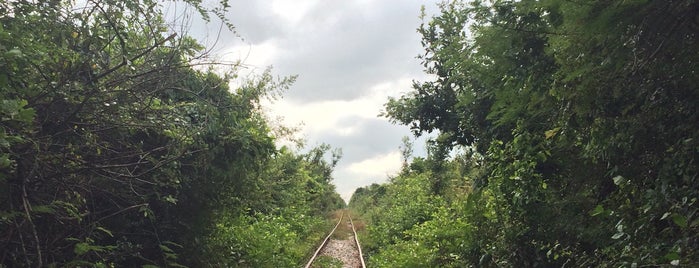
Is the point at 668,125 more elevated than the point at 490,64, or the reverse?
the point at 490,64

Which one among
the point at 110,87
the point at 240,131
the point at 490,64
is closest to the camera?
the point at 110,87

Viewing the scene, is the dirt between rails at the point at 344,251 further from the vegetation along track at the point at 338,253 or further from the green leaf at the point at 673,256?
the green leaf at the point at 673,256

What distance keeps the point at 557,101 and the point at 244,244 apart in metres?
7.55

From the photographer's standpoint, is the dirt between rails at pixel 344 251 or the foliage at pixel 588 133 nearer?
the foliage at pixel 588 133

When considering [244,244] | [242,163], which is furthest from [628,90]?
[244,244]

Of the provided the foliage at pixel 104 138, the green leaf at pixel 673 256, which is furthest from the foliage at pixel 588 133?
the foliage at pixel 104 138

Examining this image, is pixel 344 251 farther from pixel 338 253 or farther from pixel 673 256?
pixel 673 256

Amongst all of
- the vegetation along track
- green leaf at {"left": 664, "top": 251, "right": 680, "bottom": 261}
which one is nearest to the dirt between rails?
the vegetation along track

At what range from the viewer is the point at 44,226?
510cm

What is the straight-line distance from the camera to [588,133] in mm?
4793

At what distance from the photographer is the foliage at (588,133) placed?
368cm

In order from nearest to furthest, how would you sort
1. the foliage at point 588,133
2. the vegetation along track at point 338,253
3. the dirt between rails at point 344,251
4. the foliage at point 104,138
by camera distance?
1. the foliage at point 588,133
2. the foliage at point 104,138
3. the vegetation along track at point 338,253
4. the dirt between rails at point 344,251

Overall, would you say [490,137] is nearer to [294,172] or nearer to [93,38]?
[93,38]

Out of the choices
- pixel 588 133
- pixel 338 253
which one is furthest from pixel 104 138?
pixel 338 253
